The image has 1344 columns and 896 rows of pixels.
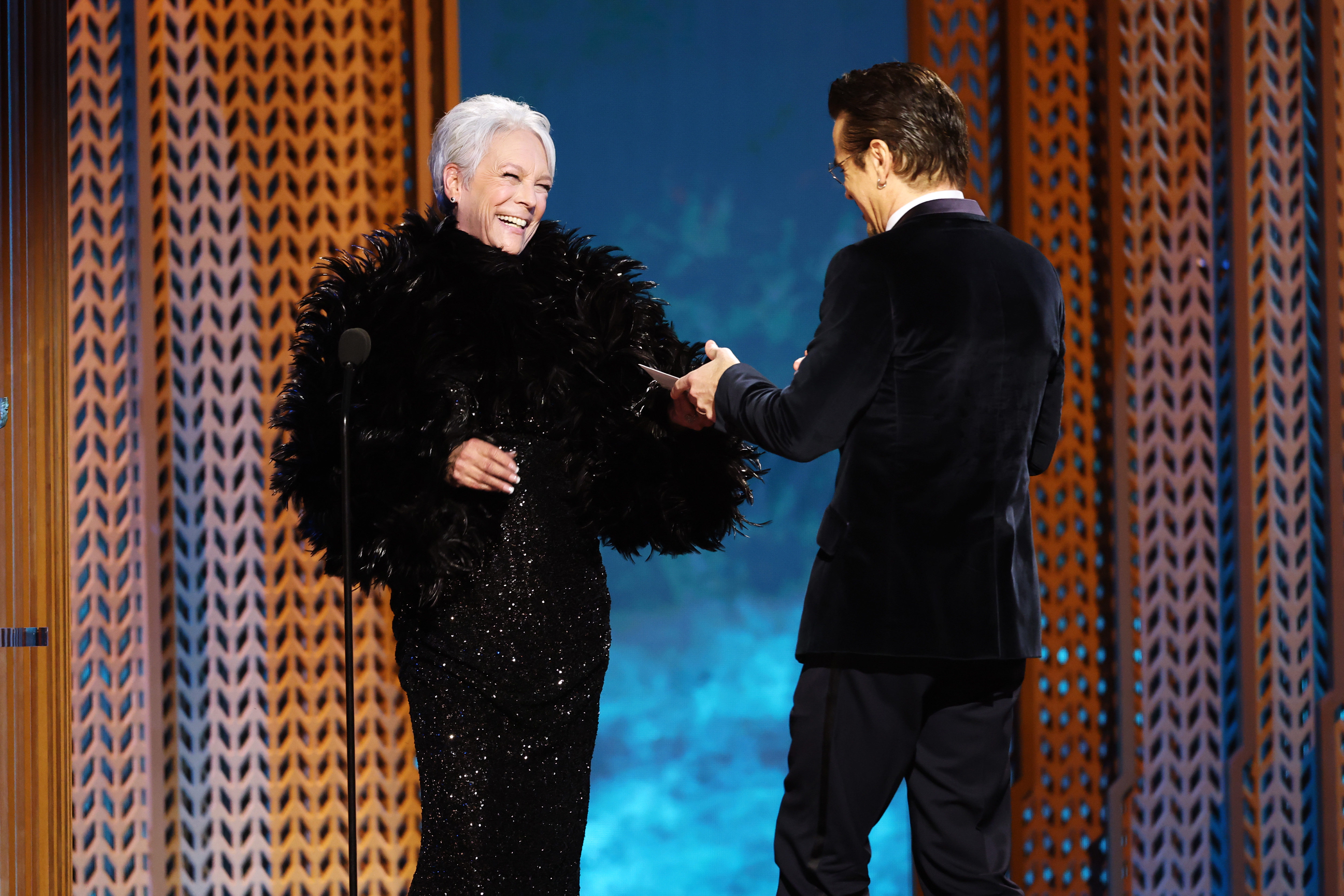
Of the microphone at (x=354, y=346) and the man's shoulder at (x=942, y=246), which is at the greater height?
the man's shoulder at (x=942, y=246)

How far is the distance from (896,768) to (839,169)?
2.84 feet

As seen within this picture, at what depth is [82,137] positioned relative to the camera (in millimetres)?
3152

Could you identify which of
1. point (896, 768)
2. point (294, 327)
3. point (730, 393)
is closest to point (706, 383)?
point (730, 393)

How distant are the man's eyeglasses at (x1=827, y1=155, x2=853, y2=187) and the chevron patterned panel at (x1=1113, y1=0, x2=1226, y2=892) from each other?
6.23 feet

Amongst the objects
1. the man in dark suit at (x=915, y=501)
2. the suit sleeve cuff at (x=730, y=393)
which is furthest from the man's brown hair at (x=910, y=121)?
the suit sleeve cuff at (x=730, y=393)

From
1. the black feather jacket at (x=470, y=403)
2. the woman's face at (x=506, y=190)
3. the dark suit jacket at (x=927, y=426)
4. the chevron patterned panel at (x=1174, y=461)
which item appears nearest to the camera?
the dark suit jacket at (x=927, y=426)

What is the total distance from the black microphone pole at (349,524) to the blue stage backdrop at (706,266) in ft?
5.86

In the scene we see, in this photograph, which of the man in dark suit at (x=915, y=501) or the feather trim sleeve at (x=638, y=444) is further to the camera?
the feather trim sleeve at (x=638, y=444)

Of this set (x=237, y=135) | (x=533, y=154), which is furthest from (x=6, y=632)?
(x=237, y=135)

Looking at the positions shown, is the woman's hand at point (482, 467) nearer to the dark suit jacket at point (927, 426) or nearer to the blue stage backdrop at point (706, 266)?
the dark suit jacket at point (927, 426)

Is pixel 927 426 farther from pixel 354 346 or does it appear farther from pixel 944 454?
pixel 354 346

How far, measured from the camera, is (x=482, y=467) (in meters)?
1.81

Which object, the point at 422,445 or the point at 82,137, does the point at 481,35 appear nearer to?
the point at 82,137

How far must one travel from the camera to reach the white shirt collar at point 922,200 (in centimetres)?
156
